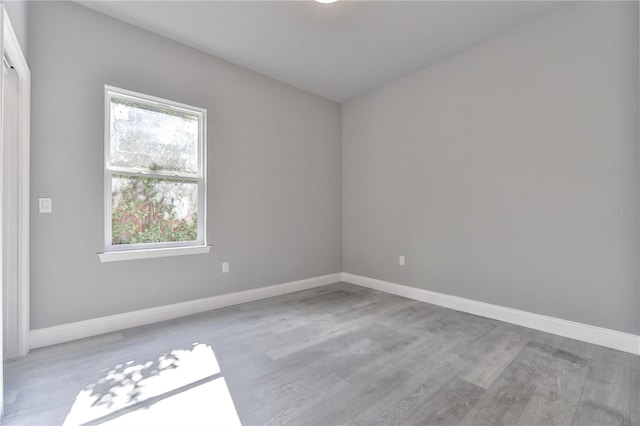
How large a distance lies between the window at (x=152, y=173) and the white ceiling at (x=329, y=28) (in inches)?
28.4

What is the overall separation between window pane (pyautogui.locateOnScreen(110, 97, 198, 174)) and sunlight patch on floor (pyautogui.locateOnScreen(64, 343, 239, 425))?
70.8 inches

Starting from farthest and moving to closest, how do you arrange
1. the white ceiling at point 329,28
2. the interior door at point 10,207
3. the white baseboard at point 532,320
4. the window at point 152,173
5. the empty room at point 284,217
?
1. the window at point 152,173
2. the white ceiling at point 329,28
3. the white baseboard at point 532,320
4. the interior door at point 10,207
5. the empty room at point 284,217

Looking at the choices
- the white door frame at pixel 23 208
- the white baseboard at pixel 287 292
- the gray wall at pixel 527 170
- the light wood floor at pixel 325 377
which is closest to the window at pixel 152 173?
the white door frame at pixel 23 208

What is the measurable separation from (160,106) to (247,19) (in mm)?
1208

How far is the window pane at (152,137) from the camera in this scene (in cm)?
269

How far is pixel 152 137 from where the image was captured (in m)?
2.88

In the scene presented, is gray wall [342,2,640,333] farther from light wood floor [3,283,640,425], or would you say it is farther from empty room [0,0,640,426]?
light wood floor [3,283,640,425]

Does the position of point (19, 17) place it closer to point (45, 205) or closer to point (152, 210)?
point (45, 205)

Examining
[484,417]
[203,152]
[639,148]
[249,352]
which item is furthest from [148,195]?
[639,148]

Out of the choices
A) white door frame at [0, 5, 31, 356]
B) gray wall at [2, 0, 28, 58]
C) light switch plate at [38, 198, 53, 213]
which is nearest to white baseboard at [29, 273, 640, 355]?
white door frame at [0, 5, 31, 356]

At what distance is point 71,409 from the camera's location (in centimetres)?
157

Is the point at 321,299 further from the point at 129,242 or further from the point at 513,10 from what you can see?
the point at 513,10

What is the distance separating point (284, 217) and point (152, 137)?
175 cm

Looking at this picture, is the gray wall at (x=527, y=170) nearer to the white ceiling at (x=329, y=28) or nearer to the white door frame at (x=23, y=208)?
the white ceiling at (x=329, y=28)
